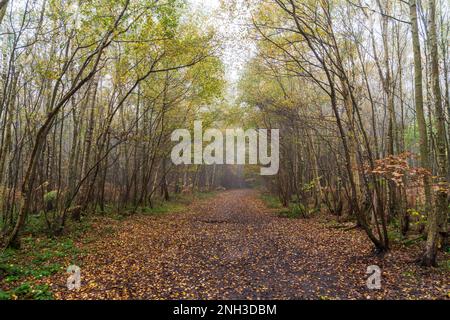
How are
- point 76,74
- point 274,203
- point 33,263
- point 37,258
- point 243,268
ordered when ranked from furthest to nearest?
point 274,203
point 76,74
point 37,258
point 243,268
point 33,263

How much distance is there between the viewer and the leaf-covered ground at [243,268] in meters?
4.98

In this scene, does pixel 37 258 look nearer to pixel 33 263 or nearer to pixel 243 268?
pixel 33 263

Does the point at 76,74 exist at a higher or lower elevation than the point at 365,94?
higher

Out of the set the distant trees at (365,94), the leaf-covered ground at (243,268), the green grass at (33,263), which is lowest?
the leaf-covered ground at (243,268)

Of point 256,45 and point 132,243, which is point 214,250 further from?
point 256,45

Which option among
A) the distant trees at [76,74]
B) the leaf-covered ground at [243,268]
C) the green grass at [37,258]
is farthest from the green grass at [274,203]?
the green grass at [37,258]

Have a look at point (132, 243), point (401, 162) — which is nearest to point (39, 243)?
point (132, 243)

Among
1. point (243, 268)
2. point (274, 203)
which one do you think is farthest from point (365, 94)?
point (274, 203)

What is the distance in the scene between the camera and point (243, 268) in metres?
6.45

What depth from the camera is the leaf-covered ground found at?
196 inches

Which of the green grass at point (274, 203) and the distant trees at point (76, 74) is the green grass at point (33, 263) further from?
the green grass at point (274, 203)

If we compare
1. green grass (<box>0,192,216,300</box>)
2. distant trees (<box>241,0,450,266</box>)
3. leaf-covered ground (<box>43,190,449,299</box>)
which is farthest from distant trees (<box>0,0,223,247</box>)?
distant trees (<box>241,0,450,266</box>)

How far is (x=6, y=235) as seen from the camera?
7.86 meters

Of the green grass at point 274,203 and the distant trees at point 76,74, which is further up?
the distant trees at point 76,74
